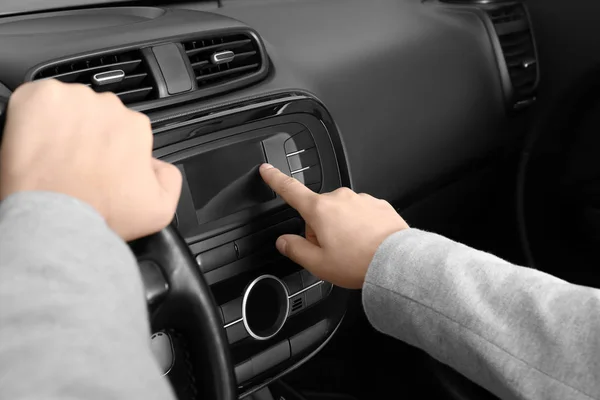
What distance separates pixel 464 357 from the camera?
682 millimetres

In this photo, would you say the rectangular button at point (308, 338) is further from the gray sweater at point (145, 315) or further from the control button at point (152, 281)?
the control button at point (152, 281)

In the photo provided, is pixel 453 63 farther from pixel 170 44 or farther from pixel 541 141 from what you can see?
pixel 170 44

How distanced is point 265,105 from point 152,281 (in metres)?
0.35

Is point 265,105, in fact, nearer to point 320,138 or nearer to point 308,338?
point 320,138

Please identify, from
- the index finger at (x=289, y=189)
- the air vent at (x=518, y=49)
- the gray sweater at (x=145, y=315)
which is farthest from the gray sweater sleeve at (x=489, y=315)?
the air vent at (x=518, y=49)

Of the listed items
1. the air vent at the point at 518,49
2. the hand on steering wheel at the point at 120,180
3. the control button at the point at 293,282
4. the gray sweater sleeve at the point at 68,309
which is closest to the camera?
the gray sweater sleeve at the point at 68,309

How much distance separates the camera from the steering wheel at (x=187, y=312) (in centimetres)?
59

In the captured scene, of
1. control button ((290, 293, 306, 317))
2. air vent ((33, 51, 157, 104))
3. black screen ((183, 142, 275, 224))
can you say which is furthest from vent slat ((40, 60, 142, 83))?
control button ((290, 293, 306, 317))

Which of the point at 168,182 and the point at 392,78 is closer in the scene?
the point at 168,182

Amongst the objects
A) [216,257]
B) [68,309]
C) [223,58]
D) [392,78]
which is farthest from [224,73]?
[68,309]

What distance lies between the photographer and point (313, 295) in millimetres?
902

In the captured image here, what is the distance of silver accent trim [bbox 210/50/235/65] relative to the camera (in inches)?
33.6

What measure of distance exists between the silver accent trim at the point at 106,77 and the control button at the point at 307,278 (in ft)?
1.04

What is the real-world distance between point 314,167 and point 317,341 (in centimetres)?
23
